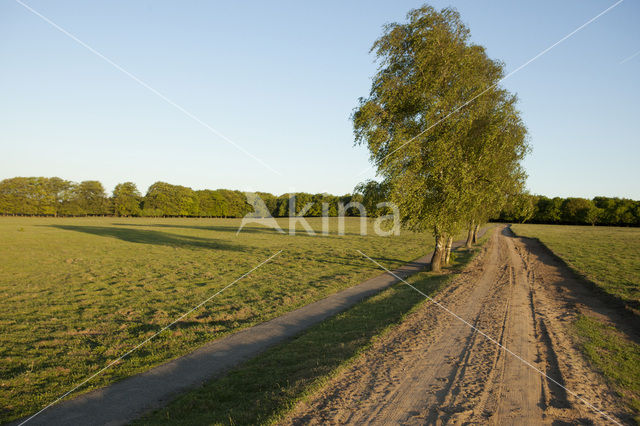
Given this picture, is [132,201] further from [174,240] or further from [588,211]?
[588,211]

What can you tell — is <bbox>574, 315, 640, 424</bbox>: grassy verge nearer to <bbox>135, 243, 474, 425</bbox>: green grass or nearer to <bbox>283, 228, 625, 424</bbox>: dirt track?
<bbox>283, 228, 625, 424</bbox>: dirt track

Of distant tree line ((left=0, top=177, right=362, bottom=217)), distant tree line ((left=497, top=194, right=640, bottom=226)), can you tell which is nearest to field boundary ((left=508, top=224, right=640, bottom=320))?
distant tree line ((left=497, top=194, right=640, bottom=226))

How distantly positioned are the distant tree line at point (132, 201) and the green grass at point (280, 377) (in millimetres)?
93720

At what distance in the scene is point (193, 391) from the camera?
662 centimetres

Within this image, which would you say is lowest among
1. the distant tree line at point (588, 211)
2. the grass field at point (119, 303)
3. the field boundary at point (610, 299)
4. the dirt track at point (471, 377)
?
the grass field at point (119, 303)

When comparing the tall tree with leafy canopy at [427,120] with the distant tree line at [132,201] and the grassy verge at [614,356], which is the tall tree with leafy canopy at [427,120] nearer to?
the grassy verge at [614,356]

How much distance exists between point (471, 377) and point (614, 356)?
4273 millimetres

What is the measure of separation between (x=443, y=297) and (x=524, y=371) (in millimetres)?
6974

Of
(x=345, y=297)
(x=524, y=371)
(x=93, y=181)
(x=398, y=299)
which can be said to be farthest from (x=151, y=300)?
(x=93, y=181)

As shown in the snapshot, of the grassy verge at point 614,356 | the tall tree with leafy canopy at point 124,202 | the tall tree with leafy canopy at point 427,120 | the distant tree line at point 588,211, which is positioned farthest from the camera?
the tall tree with leafy canopy at point 124,202

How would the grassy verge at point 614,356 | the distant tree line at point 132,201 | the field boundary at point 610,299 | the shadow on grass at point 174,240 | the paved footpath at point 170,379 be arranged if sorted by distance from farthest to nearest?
1. the distant tree line at point 132,201
2. the shadow on grass at point 174,240
3. the field boundary at point 610,299
4. the grassy verge at point 614,356
5. the paved footpath at point 170,379

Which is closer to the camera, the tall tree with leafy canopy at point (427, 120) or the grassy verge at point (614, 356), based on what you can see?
the grassy verge at point (614, 356)

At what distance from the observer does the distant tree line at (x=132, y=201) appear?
111 meters

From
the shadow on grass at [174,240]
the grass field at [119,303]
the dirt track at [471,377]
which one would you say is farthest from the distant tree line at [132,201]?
the dirt track at [471,377]
